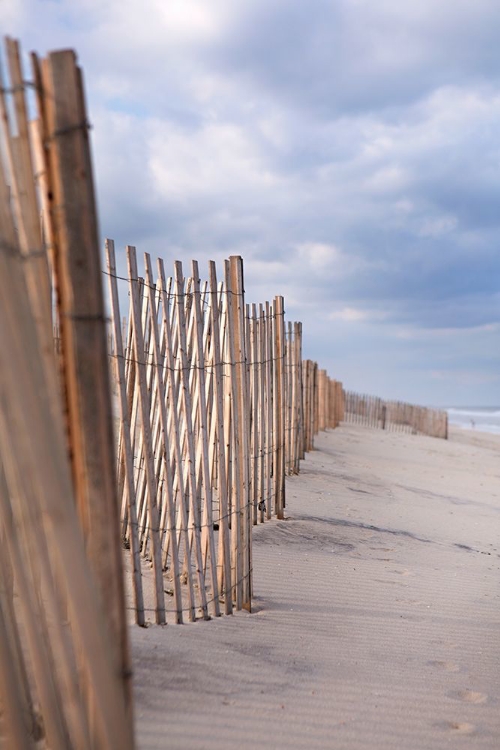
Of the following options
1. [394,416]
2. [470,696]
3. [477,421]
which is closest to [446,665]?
[470,696]

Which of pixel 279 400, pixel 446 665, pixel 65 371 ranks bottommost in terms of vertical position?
pixel 446 665

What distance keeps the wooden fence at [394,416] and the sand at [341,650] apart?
13695 mm

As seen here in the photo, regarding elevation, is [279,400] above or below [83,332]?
below

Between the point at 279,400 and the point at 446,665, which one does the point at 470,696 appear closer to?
the point at 446,665

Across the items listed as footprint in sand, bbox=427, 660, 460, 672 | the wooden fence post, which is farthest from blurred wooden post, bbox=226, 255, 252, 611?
the wooden fence post

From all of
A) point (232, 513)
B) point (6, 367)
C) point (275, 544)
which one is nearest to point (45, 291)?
point (6, 367)

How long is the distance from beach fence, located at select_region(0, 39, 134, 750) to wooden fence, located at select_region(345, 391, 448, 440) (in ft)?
60.5

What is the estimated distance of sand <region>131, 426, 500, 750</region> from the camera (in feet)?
8.00

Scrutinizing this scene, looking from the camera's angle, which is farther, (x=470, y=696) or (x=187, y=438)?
(x=187, y=438)

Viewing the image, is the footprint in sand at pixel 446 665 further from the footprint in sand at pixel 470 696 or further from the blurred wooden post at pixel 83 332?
the blurred wooden post at pixel 83 332

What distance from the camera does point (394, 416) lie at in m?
20.8

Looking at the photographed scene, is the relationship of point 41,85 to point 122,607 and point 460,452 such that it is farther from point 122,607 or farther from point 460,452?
point 460,452

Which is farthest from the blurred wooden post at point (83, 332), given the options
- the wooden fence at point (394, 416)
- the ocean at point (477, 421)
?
the ocean at point (477, 421)

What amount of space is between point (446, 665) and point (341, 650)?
453 mm
